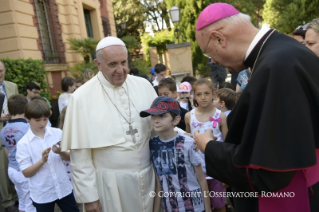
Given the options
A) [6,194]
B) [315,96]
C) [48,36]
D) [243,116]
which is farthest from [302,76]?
[48,36]

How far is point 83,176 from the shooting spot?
2293 millimetres

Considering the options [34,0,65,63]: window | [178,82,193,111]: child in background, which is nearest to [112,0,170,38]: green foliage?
[34,0,65,63]: window

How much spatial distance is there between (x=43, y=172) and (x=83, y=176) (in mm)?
845

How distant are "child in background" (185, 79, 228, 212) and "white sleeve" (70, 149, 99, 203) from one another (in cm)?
140

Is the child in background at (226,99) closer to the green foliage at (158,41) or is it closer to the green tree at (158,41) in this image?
the green tree at (158,41)

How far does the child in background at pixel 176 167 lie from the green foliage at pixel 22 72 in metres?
5.39

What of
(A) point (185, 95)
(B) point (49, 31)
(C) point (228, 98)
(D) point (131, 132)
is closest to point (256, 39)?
(D) point (131, 132)

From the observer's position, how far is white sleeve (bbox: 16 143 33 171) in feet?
9.33

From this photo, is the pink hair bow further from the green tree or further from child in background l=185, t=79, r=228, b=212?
the green tree

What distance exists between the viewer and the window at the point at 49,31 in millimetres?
9128

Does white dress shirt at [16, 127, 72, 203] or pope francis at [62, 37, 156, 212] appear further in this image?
white dress shirt at [16, 127, 72, 203]

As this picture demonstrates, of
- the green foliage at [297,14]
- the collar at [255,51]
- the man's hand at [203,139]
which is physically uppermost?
the green foliage at [297,14]

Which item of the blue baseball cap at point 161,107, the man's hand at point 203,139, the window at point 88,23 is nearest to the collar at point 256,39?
the man's hand at point 203,139

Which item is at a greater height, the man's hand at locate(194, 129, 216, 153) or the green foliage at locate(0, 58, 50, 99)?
the green foliage at locate(0, 58, 50, 99)
